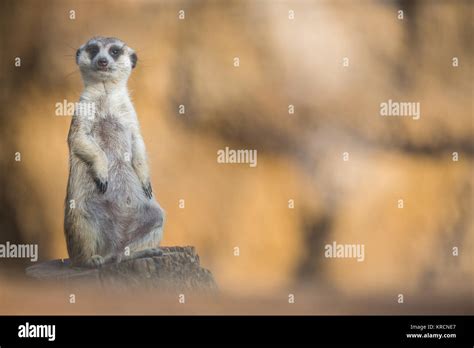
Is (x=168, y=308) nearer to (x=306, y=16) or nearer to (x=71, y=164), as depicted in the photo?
(x=71, y=164)

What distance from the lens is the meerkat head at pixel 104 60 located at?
6836 mm

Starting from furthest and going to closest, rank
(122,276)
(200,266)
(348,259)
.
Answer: (348,259) → (200,266) → (122,276)

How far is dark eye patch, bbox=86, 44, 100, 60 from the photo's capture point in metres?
6.87

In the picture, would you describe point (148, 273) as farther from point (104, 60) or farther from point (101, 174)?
point (104, 60)

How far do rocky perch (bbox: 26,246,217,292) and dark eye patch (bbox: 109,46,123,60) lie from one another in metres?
1.52

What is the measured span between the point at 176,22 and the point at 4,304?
2764 mm

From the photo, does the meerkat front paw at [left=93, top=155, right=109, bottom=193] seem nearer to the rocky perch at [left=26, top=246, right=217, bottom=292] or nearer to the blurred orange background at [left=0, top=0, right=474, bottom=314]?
the rocky perch at [left=26, top=246, right=217, bottom=292]

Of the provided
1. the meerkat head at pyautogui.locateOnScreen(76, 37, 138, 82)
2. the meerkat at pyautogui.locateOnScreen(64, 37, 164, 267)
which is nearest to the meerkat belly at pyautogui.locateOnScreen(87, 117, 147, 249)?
the meerkat at pyautogui.locateOnScreen(64, 37, 164, 267)

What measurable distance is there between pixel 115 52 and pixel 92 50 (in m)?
0.18

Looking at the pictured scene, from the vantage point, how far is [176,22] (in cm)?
776

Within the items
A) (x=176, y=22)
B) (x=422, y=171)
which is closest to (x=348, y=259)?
(x=422, y=171)

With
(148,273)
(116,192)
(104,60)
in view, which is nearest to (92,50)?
(104,60)

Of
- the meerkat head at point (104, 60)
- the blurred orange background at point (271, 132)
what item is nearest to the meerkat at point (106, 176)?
the meerkat head at point (104, 60)

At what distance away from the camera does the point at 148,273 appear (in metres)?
6.75
